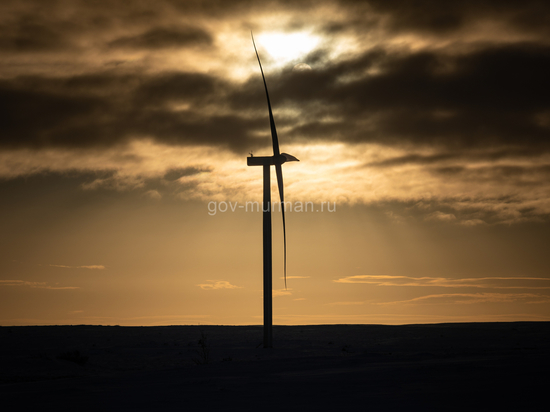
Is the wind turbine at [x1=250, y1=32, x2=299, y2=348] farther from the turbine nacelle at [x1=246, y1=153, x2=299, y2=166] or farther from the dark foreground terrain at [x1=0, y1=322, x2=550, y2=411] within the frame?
the dark foreground terrain at [x1=0, y1=322, x2=550, y2=411]

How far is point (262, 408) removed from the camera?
1050 cm

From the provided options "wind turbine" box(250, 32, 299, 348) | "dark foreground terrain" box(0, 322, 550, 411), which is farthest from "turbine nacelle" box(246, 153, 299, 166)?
"dark foreground terrain" box(0, 322, 550, 411)

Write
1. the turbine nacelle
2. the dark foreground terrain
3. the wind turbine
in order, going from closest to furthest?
the dark foreground terrain < the wind turbine < the turbine nacelle

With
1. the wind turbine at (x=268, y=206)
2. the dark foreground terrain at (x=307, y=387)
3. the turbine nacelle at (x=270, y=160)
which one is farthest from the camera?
the turbine nacelle at (x=270, y=160)

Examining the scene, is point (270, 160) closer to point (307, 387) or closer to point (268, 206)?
point (268, 206)

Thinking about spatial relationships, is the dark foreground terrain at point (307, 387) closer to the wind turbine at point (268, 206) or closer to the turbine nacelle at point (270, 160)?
the wind turbine at point (268, 206)

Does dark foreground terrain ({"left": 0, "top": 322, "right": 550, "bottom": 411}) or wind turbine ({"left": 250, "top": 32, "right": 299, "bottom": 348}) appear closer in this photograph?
dark foreground terrain ({"left": 0, "top": 322, "right": 550, "bottom": 411})

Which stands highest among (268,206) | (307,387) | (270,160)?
(270,160)

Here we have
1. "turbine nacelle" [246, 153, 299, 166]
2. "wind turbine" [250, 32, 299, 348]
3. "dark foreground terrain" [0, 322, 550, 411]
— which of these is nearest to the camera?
"dark foreground terrain" [0, 322, 550, 411]

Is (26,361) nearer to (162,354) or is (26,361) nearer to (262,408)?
(162,354)

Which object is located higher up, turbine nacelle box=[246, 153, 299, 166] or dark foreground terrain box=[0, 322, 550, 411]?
turbine nacelle box=[246, 153, 299, 166]

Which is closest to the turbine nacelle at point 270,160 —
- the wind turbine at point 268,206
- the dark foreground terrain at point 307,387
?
the wind turbine at point 268,206

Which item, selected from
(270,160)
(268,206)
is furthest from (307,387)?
(270,160)

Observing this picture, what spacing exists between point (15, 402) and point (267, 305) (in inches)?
625
